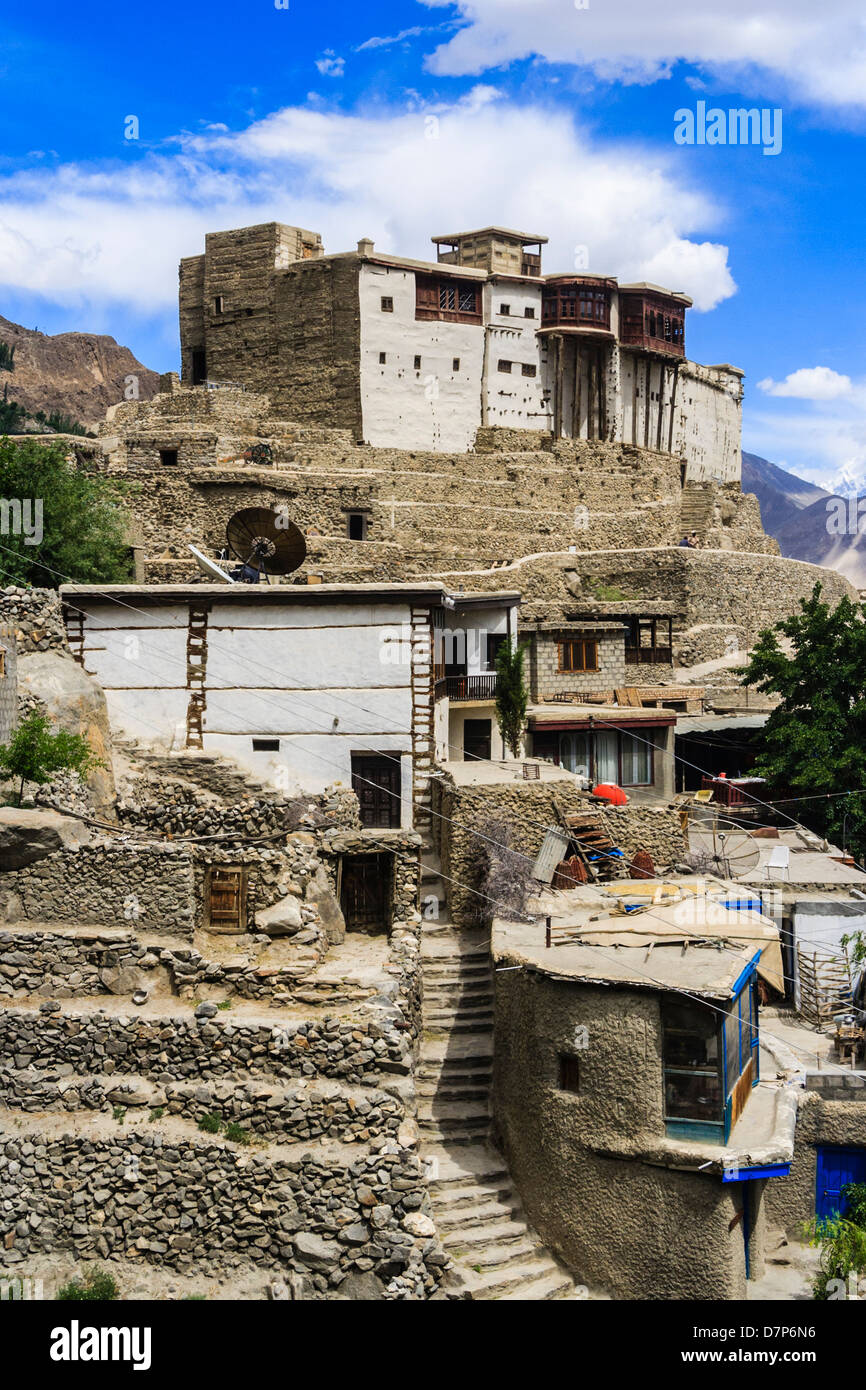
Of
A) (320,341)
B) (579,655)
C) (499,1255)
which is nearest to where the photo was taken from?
(499,1255)

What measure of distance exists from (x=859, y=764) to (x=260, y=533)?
1495cm

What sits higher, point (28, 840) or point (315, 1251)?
point (28, 840)

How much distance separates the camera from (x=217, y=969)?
1650 centimetres

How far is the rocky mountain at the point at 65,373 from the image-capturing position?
94750mm

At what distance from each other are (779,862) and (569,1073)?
366 inches

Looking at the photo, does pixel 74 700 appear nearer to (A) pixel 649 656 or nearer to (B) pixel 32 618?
(B) pixel 32 618

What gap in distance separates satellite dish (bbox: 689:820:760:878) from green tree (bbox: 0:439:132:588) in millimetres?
14498

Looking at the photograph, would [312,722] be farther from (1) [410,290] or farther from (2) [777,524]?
(2) [777,524]

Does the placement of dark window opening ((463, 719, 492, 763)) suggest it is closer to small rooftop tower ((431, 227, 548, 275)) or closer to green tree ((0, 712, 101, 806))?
green tree ((0, 712, 101, 806))

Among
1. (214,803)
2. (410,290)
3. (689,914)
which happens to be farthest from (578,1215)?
(410,290)

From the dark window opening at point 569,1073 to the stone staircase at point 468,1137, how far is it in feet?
5.95

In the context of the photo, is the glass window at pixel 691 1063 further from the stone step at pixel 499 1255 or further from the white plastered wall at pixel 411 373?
the white plastered wall at pixel 411 373

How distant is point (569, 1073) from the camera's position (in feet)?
50.9

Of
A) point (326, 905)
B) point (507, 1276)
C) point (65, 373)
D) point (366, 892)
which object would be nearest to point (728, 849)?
point (366, 892)
